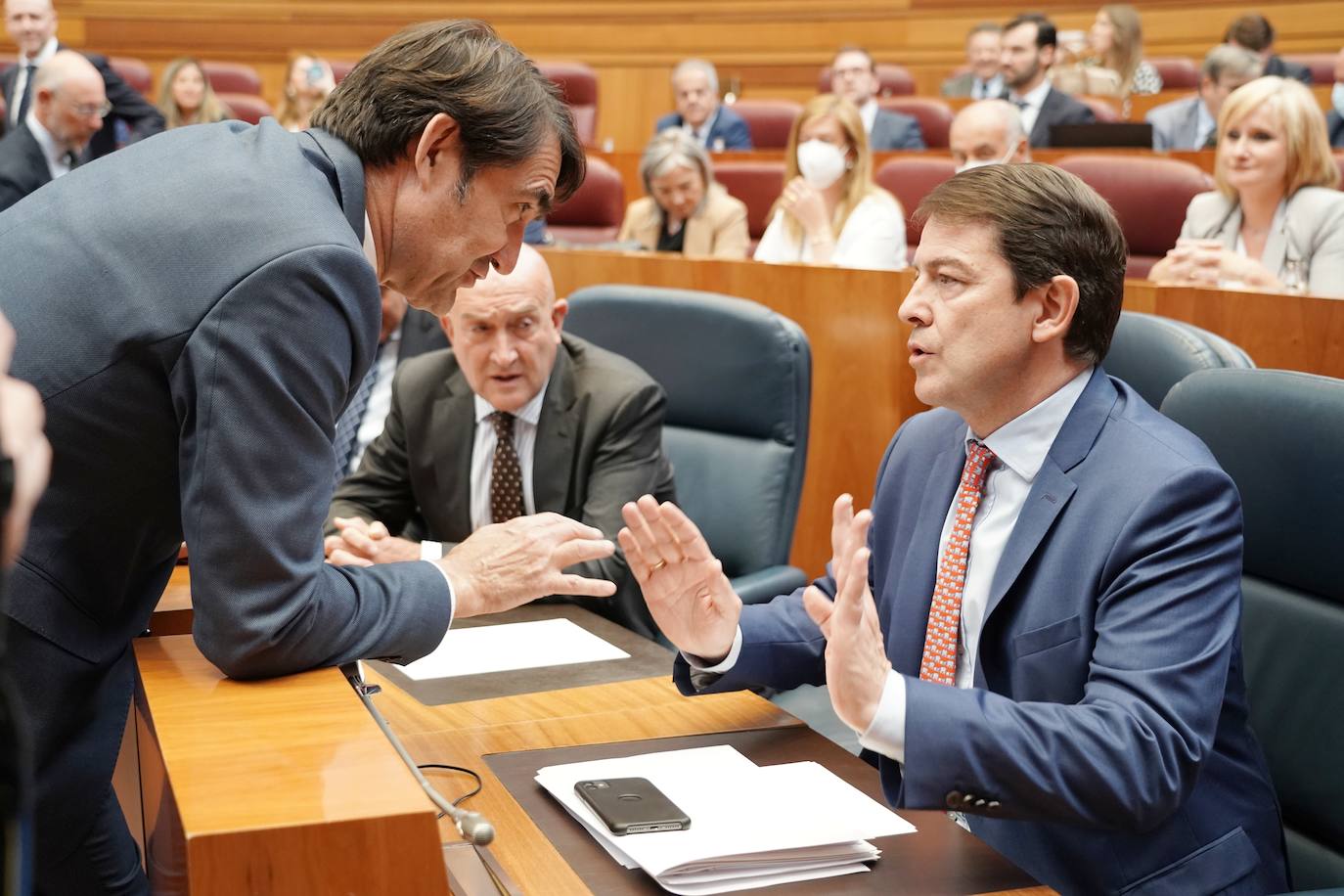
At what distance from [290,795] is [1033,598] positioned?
809 millimetres

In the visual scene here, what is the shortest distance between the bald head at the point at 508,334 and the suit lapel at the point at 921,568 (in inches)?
41.7

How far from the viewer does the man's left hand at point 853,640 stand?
1188 mm

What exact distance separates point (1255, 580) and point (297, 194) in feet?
3.65

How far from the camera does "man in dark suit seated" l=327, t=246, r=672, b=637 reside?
2.48 m

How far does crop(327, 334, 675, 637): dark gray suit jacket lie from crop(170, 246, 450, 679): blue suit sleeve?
120 cm

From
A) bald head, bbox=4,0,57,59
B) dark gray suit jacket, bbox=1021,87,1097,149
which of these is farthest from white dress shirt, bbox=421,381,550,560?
bald head, bbox=4,0,57,59

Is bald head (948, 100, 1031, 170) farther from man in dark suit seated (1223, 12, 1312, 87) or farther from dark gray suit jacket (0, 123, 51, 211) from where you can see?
dark gray suit jacket (0, 123, 51, 211)

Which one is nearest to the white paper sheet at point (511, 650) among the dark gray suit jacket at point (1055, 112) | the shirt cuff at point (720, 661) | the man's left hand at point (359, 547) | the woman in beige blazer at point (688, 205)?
the man's left hand at point (359, 547)

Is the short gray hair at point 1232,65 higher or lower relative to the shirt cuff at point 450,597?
higher

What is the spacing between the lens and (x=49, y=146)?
16.9ft

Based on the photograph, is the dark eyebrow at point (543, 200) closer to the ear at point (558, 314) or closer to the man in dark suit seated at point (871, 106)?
the ear at point (558, 314)

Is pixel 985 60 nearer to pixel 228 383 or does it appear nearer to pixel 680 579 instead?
pixel 680 579

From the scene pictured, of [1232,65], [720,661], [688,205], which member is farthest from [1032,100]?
[720,661]

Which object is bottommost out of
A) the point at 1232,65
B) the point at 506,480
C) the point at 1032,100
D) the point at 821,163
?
the point at 506,480
